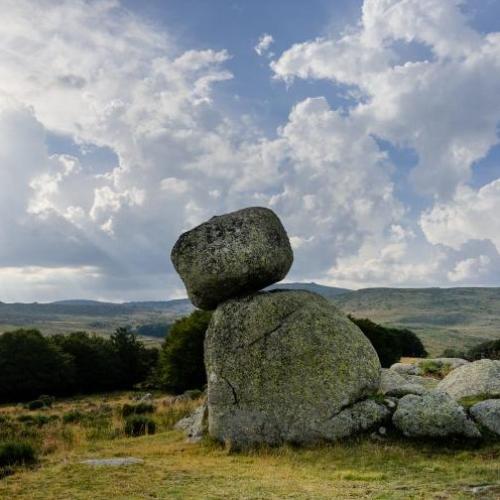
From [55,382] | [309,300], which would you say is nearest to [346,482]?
[309,300]

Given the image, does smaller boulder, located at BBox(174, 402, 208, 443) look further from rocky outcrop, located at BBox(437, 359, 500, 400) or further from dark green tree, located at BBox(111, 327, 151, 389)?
dark green tree, located at BBox(111, 327, 151, 389)

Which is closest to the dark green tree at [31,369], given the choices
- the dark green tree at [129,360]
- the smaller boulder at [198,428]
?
the dark green tree at [129,360]

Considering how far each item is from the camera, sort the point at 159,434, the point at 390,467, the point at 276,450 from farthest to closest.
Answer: the point at 159,434
the point at 276,450
the point at 390,467

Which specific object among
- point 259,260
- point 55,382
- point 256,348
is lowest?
point 55,382

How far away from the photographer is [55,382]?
226ft

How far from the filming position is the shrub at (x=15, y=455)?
15.9 metres

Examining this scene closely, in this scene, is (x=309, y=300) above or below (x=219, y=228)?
below

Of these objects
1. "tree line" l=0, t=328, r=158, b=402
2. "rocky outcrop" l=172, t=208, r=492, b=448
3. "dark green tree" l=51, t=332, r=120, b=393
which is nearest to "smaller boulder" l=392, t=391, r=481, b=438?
"rocky outcrop" l=172, t=208, r=492, b=448

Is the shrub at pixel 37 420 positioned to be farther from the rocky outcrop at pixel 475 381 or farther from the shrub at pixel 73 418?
the rocky outcrop at pixel 475 381

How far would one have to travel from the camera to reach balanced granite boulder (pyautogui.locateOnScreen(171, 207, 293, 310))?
19516mm

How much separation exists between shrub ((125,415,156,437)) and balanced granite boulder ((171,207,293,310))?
7234 mm

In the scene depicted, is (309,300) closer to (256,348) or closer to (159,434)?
(256,348)

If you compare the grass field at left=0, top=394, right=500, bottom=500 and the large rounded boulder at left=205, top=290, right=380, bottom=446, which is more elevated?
the large rounded boulder at left=205, top=290, right=380, bottom=446

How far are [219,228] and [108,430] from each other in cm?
1053
